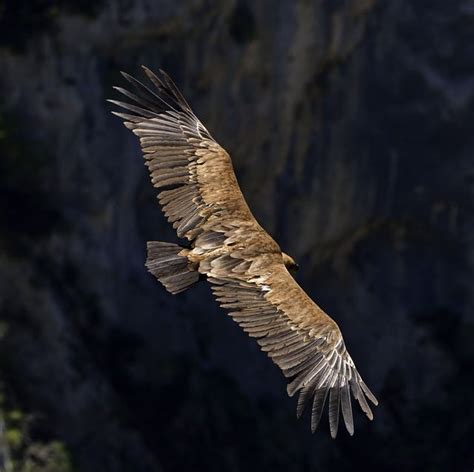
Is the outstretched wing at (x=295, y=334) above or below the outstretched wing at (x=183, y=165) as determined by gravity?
below

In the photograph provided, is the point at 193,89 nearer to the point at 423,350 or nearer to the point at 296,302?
the point at 423,350

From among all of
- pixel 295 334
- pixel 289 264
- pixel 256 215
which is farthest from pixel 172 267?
pixel 256 215

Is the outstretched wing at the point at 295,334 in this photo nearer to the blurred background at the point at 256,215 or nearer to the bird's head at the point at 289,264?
the bird's head at the point at 289,264

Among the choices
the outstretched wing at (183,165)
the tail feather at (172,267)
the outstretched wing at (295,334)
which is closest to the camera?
the outstretched wing at (295,334)

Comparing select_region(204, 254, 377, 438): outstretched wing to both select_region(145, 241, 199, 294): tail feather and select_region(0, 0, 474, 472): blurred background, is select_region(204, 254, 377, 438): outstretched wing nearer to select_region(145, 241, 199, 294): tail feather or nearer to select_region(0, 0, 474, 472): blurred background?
select_region(145, 241, 199, 294): tail feather

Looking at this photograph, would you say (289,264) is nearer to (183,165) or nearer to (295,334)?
(183,165)

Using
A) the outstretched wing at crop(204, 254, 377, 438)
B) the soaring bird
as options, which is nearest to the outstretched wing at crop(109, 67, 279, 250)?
the soaring bird

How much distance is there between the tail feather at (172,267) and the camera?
1258cm

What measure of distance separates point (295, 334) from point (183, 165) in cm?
216

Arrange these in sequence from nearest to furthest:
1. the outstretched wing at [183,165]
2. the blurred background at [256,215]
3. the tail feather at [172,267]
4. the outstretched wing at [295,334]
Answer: the outstretched wing at [295,334], the tail feather at [172,267], the outstretched wing at [183,165], the blurred background at [256,215]

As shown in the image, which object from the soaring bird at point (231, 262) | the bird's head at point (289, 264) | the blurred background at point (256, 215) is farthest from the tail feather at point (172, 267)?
the blurred background at point (256, 215)

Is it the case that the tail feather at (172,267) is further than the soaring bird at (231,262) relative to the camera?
Yes

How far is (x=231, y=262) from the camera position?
12.5m

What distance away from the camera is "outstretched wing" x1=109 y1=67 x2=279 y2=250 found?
1308 cm
